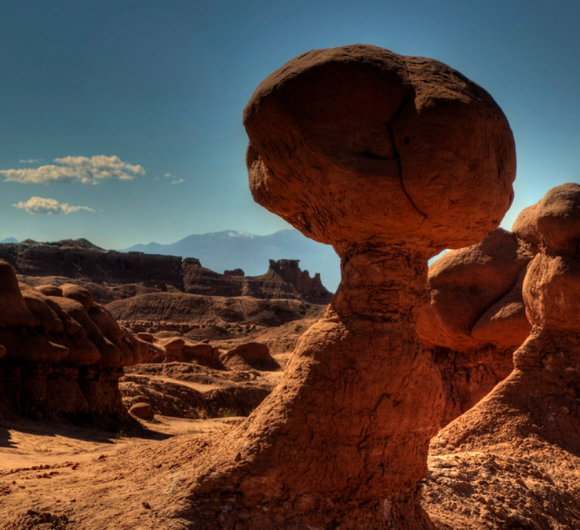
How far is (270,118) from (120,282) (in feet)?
194

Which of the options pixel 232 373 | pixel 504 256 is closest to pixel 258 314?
pixel 232 373

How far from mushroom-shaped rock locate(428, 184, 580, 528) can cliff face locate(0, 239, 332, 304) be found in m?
46.5

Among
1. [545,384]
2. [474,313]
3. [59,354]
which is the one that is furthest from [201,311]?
[545,384]

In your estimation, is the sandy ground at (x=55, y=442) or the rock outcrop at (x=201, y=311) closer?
the sandy ground at (x=55, y=442)

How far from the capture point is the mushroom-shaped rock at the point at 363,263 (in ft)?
12.1

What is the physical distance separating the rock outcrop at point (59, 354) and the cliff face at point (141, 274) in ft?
132

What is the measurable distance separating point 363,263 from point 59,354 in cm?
696

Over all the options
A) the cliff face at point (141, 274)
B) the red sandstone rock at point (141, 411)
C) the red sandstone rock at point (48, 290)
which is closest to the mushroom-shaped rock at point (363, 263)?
the red sandstone rock at point (48, 290)

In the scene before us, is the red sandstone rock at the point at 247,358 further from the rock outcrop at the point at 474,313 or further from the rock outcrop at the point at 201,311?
the rock outcrop at the point at 201,311

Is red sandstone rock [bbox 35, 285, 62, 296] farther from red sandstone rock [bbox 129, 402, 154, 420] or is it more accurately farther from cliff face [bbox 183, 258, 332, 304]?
cliff face [bbox 183, 258, 332, 304]

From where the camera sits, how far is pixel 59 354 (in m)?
9.47

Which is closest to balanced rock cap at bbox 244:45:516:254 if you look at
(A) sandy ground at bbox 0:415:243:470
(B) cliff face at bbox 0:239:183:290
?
(A) sandy ground at bbox 0:415:243:470

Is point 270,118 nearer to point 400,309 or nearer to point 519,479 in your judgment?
point 400,309

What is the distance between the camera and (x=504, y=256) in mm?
9172
